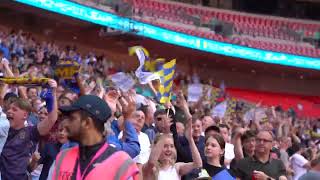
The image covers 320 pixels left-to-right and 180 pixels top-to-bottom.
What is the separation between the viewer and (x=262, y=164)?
503cm

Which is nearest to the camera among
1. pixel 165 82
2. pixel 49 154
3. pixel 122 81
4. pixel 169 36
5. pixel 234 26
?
pixel 49 154

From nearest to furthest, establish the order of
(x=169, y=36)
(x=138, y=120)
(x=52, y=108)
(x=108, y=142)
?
1. (x=52, y=108)
2. (x=108, y=142)
3. (x=138, y=120)
4. (x=169, y=36)

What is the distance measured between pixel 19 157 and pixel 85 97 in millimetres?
1424

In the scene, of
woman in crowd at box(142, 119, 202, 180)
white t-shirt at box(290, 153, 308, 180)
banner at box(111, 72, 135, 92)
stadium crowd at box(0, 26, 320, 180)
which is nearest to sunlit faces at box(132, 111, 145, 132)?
stadium crowd at box(0, 26, 320, 180)

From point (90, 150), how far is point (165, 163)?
62.4 inches

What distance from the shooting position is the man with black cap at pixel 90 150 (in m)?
2.97

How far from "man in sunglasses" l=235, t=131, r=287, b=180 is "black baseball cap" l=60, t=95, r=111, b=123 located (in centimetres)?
218

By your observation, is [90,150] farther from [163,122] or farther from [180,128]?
[180,128]

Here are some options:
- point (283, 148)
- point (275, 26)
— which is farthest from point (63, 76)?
point (275, 26)

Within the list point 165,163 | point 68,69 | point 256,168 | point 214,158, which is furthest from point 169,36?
point 165,163

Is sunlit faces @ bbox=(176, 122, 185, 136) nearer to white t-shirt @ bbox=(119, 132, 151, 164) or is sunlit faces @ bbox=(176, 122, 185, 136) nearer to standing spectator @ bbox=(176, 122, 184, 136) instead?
standing spectator @ bbox=(176, 122, 184, 136)

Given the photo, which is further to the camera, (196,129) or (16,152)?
(196,129)

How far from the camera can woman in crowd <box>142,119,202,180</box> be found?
415cm

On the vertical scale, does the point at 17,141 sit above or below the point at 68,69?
below
